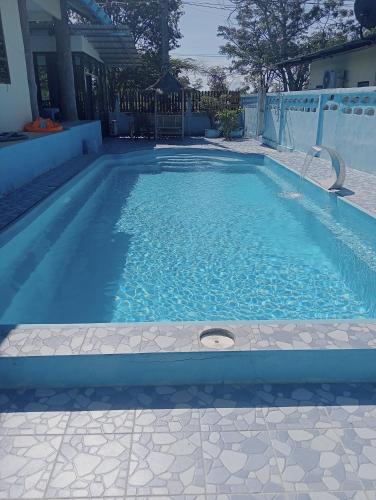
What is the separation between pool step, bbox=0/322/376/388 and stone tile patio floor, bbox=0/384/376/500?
6 cm

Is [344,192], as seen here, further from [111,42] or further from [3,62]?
[111,42]

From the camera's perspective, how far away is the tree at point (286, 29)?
79.4 feet

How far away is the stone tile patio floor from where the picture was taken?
1711 mm

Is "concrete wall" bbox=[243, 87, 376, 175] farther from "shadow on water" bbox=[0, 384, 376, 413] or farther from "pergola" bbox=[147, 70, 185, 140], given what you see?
"shadow on water" bbox=[0, 384, 376, 413]

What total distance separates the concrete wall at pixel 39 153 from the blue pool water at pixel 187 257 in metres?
0.72

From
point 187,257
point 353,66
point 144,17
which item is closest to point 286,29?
point 144,17

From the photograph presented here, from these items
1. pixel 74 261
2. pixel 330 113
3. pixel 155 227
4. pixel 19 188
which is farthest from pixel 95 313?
pixel 330 113

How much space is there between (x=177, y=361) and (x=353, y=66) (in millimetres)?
13848

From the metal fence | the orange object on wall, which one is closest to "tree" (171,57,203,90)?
the metal fence

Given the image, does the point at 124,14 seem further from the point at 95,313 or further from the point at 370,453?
the point at 370,453

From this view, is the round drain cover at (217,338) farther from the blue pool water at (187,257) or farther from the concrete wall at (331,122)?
the concrete wall at (331,122)

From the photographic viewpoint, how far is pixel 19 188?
6.35 meters

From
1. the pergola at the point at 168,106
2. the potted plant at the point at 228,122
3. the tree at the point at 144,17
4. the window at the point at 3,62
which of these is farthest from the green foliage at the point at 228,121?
→ the tree at the point at 144,17

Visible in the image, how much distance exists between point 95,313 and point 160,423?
6.07ft
